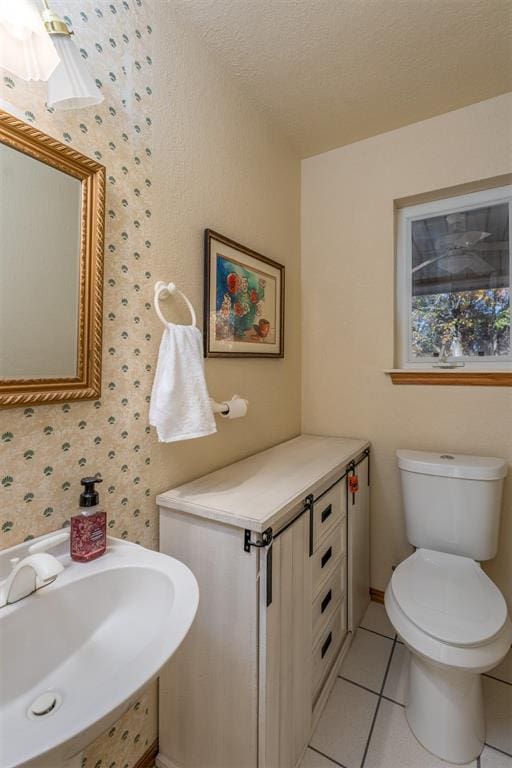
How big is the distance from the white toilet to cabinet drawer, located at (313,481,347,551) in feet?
1.00

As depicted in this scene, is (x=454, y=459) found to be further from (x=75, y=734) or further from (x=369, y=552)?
(x=75, y=734)

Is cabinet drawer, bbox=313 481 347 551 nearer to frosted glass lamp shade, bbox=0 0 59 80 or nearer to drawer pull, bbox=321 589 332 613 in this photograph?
drawer pull, bbox=321 589 332 613

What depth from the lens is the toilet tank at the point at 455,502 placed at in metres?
1.50

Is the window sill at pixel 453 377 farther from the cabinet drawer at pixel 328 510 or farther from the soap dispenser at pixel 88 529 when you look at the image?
the soap dispenser at pixel 88 529

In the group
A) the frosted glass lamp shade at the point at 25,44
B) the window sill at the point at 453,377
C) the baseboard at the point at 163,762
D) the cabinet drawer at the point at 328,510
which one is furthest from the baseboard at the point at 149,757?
the frosted glass lamp shade at the point at 25,44

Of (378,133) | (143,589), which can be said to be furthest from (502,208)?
(143,589)

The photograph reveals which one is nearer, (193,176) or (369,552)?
(193,176)

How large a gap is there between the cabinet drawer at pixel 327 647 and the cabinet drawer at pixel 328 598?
0.11ft

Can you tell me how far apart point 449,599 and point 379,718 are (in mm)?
513

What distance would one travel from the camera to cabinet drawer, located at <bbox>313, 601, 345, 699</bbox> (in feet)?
4.27

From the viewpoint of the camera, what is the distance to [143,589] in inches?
34.1

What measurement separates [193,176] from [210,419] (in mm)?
887

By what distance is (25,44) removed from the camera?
0.77 meters

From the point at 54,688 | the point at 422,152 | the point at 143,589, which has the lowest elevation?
the point at 54,688
